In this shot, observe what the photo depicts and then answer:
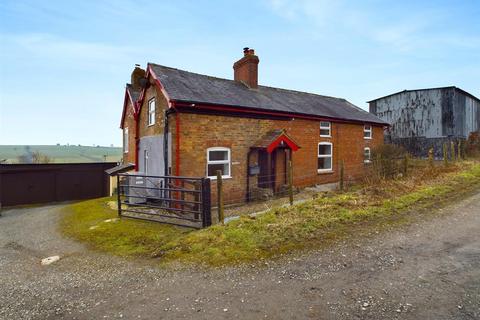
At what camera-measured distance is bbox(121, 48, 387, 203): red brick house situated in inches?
447

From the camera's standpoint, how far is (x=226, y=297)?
418cm

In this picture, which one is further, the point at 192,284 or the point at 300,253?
the point at 300,253

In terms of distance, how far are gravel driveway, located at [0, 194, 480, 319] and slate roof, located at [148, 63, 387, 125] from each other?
7281 millimetres

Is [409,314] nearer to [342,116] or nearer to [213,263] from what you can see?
[213,263]

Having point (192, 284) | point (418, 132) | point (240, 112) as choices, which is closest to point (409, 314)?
point (192, 284)

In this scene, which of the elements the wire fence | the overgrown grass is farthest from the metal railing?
the wire fence

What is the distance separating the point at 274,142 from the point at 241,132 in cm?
163

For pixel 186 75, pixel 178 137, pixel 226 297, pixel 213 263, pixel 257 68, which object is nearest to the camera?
pixel 226 297

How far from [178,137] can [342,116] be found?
11.7m

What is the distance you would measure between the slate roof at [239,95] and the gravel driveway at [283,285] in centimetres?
728

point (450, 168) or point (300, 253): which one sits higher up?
point (450, 168)

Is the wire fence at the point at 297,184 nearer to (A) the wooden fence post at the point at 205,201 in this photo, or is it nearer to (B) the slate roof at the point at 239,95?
(A) the wooden fence post at the point at 205,201

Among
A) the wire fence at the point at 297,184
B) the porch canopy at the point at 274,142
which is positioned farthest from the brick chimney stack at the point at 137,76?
the wire fence at the point at 297,184

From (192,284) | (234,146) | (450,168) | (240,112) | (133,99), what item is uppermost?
(133,99)
